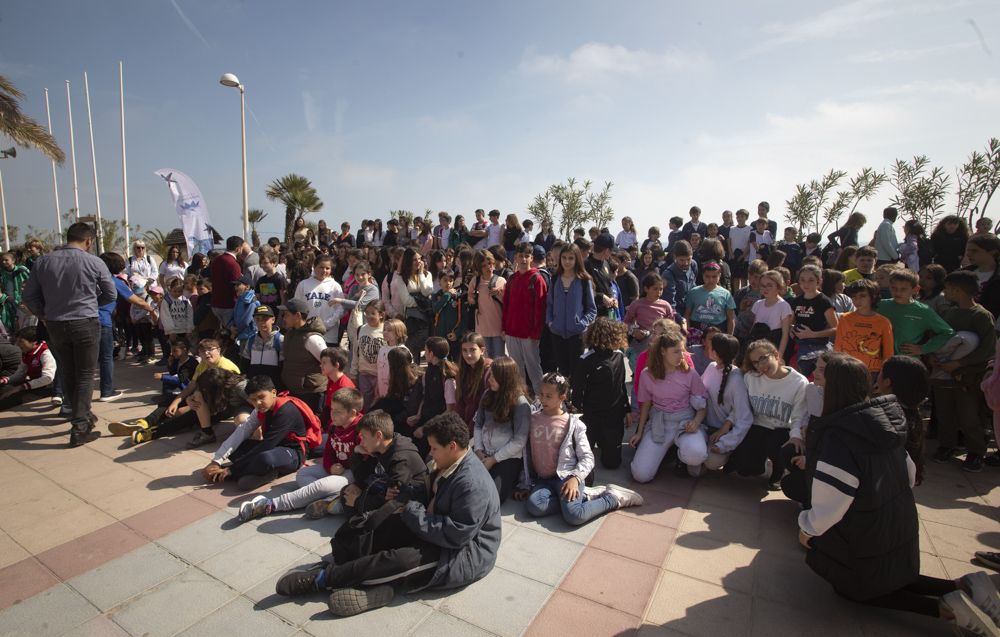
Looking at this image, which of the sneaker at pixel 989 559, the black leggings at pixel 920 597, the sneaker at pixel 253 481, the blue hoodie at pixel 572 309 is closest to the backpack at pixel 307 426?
the sneaker at pixel 253 481

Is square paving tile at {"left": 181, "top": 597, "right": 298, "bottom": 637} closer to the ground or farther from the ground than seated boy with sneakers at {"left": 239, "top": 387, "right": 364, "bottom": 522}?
closer to the ground

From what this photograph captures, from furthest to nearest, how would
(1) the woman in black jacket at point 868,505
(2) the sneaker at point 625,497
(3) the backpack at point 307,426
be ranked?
1. (3) the backpack at point 307,426
2. (2) the sneaker at point 625,497
3. (1) the woman in black jacket at point 868,505

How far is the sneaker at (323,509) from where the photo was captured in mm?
3777

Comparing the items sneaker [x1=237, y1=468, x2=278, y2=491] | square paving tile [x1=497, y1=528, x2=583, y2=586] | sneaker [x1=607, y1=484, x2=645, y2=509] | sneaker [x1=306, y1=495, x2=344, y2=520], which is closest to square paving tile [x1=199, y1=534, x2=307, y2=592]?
sneaker [x1=306, y1=495, x2=344, y2=520]


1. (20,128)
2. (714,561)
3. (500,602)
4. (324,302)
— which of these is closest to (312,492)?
(500,602)

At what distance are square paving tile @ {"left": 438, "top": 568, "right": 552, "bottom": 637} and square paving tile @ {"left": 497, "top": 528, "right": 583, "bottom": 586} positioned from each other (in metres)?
0.08

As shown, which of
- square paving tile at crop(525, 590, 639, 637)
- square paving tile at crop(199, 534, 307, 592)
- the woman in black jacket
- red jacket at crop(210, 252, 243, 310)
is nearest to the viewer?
the woman in black jacket

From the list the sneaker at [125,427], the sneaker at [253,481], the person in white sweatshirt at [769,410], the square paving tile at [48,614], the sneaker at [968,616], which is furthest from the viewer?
the sneaker at [125,427]

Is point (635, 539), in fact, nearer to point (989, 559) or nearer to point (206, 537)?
point (989, 559)

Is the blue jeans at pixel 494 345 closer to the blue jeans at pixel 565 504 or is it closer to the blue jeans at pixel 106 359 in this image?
the blue jeans at pixel 565 504

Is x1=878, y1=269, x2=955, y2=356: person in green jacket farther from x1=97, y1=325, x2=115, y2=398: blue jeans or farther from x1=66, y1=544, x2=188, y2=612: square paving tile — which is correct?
x1=97, y1=325, x2=115, y2=398: blue jeans

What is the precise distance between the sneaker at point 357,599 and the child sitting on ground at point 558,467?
1.32 meters

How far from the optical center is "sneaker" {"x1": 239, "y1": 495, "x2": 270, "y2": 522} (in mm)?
3735

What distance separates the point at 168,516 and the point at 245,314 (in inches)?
127
